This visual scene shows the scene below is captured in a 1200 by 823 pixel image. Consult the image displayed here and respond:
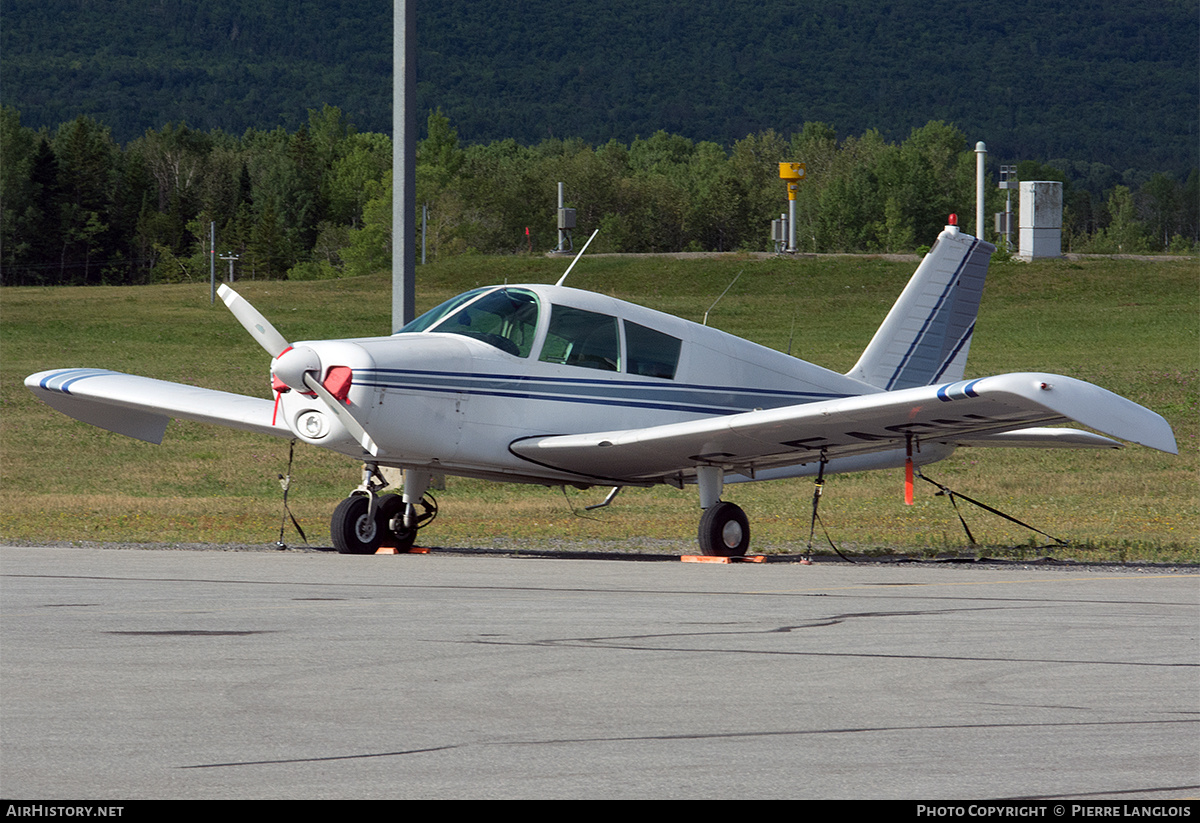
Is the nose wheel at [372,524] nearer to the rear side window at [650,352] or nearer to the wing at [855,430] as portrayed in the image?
the wing at [855,430]

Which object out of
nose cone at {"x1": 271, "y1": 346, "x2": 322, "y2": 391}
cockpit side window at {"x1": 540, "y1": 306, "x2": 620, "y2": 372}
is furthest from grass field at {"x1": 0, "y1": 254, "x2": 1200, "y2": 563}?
nose cone at {"x1": 271, "y1": 346, "x2": 322, "y2": 391}

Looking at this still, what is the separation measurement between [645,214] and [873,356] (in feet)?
408

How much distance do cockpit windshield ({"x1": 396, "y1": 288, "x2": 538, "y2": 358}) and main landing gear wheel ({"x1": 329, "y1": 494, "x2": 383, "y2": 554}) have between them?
1629mm

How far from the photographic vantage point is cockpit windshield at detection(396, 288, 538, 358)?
13391mm

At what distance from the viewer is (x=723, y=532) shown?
13266 millimetres

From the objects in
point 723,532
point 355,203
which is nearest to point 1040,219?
point 723,532

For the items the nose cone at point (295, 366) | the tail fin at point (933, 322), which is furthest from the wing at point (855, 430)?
the nose cone at point (295, 366)

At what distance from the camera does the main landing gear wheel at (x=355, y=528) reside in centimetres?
1332

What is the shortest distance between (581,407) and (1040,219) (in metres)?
57.1

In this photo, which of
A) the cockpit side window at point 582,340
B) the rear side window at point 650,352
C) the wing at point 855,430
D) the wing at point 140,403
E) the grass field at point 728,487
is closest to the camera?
the wing at point 855,430

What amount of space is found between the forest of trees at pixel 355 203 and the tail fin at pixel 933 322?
103 meters

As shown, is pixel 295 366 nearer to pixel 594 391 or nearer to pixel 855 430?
pixel 594 391

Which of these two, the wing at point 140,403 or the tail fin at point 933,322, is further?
the tail fin at point 933,322

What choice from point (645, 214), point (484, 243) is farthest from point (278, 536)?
point (645, 214)
